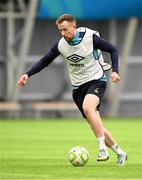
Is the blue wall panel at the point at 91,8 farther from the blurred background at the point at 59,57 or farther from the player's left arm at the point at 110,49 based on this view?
the player's left arm at the point at 110,49

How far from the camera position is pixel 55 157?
14.1m

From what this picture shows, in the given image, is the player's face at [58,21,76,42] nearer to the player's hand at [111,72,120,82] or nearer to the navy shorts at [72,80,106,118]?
the navy shorts at [72,80,106,118]

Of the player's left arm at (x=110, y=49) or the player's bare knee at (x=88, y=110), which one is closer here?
the player's bare knee at (x=88, y=110)

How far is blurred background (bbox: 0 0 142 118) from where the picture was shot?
112 feet

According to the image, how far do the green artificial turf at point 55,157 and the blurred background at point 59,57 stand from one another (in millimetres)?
11549

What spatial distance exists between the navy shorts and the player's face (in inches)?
31.9

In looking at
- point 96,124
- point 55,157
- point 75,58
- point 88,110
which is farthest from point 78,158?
point 55,157

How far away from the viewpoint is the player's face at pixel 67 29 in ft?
38.9

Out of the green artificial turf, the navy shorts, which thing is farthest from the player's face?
the green artificial turf

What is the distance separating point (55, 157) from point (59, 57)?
24.0 meters

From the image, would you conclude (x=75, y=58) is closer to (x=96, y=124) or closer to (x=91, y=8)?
(x=96, y=124)

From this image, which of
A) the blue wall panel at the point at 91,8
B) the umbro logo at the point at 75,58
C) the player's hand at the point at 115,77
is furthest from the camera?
the blue wall panel at the point at 91,8

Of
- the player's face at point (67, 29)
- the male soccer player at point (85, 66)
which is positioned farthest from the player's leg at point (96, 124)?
the player's face at point (67, 29)

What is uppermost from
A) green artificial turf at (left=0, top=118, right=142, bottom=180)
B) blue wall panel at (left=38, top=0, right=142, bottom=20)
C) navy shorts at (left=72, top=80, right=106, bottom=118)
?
blue wall panel at (left=38, top=0, right=142, bottom=20)
